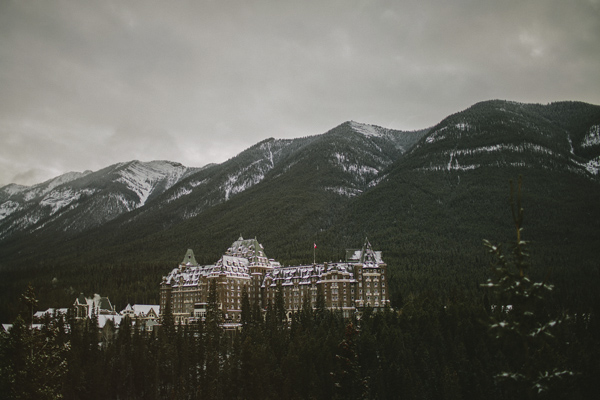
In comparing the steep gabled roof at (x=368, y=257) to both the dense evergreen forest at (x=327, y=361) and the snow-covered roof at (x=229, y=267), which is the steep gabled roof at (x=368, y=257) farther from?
the snow-covered roof at (x=229, y=267)

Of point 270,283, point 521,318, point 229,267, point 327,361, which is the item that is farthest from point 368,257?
point 521,318

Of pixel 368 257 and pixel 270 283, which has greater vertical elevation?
pixel 368 257

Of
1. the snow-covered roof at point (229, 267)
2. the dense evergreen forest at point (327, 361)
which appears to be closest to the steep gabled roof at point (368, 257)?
the dense evergreen forest at point (327, 361)

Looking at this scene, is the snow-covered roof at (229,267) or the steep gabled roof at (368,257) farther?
the snow-covered roof at (229,267)

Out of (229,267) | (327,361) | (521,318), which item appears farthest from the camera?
(229,267)

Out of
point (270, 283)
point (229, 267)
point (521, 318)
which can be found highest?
point (229, 267)

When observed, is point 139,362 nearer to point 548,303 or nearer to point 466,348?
point 466,348

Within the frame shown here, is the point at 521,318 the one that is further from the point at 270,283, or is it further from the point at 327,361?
the point at 270,283

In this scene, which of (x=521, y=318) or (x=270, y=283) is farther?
(x=270, y=283)

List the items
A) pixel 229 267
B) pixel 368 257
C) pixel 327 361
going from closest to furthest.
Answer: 1. pixel 327 361
2. pixel 368 257
3. pixel 229 267

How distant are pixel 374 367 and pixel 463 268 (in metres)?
112

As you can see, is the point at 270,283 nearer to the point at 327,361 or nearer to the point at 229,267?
the point at 229,267

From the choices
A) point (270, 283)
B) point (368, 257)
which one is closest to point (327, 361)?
point (368, 257)

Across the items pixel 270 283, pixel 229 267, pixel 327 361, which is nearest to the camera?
pixel 327 361
